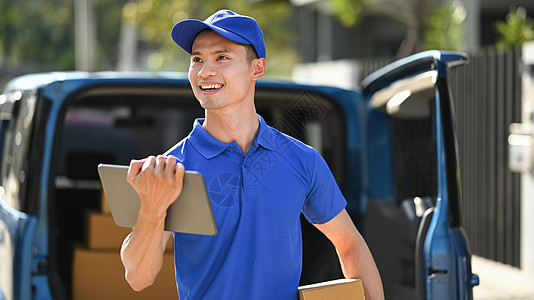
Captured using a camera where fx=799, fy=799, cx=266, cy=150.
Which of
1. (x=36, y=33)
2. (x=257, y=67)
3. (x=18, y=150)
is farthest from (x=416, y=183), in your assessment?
(x=36, y=33)

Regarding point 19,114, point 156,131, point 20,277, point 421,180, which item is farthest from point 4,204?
point 156,131

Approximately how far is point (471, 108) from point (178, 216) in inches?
267

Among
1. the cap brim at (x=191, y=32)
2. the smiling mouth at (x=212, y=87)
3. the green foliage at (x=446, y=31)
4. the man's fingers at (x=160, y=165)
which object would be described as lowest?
the man's fingers at (x=160, y=165)

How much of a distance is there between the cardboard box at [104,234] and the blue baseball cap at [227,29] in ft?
5.63

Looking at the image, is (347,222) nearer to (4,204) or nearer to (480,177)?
(4,204)

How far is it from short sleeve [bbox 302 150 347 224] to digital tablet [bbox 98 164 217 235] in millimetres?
405

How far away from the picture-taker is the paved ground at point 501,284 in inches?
271

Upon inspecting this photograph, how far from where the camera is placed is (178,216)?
202cm

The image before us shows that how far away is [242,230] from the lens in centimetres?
217

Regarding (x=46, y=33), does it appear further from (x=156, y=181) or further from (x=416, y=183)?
(x=156, y=181)

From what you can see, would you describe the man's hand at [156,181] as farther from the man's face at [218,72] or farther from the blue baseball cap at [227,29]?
the blue baseball cap at [227,29]

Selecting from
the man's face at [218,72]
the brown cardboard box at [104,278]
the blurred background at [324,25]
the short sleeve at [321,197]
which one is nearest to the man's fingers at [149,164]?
the man's face at [218,72]

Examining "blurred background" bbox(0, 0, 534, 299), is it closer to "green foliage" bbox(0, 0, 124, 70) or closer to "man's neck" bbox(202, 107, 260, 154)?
"man's neck" bbox(202, 107, 260, 154)

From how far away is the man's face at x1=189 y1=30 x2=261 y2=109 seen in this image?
85.3 inches
